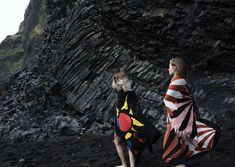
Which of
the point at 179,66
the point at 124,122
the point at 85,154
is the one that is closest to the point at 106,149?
the point at 85,154

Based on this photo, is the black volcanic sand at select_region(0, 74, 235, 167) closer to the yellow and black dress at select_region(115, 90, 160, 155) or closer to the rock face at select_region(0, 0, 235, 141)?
the rock face at select_region(0, 0, 235, 141)

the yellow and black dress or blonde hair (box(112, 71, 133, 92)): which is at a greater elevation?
blonde hair (box(112, 71, 133, 92))

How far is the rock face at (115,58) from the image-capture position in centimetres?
1443

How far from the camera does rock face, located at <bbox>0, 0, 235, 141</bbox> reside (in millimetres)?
14434

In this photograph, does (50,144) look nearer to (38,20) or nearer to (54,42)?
(54,42)

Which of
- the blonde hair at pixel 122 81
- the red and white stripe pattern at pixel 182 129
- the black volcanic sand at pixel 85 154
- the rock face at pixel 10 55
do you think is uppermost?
the rock face at pixel 10 55

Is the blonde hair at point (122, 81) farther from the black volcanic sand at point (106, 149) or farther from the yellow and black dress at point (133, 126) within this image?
the black volcanic sand at point (106, 149)

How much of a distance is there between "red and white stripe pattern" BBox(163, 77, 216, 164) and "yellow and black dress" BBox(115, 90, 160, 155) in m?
1.14

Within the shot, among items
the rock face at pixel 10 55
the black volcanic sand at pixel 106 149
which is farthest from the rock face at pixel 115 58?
the rock face at pixel 10 55

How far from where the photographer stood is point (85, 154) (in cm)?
1084

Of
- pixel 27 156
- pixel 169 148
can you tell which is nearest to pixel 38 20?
pixel 27 156

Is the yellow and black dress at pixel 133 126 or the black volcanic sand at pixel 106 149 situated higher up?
the yellow and black dress at pixel 133 126

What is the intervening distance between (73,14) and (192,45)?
7526 mm

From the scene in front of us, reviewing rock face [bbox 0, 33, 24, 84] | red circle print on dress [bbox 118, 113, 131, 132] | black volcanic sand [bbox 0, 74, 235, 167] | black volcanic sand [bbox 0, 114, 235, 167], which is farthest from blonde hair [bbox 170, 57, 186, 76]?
rock face [bbox 0, 33, 24, 84]
